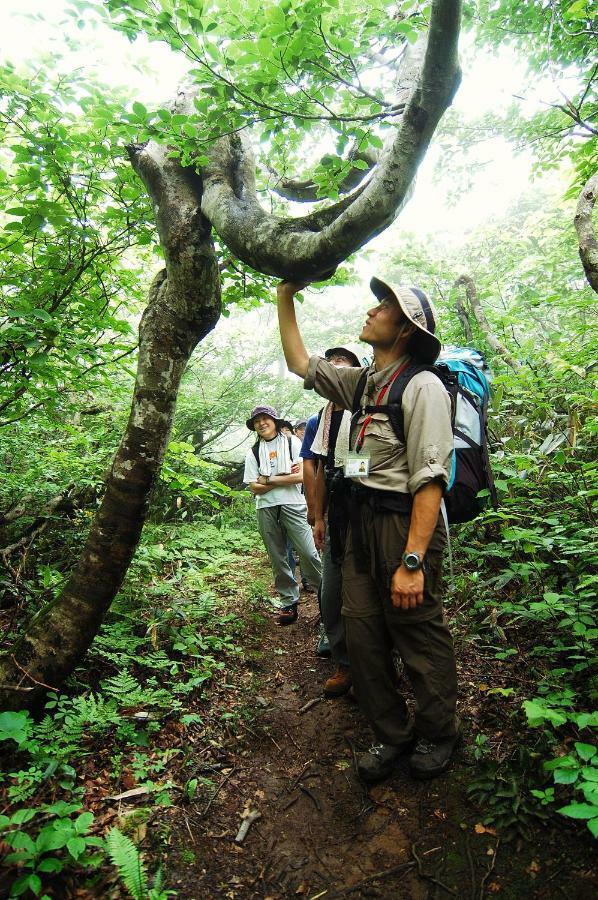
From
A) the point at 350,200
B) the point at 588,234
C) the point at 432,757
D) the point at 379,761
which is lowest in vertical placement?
the point at 379,761

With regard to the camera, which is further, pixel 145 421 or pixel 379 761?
pixel 145 421

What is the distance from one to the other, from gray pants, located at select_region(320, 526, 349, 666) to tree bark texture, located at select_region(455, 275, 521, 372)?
4.44 metres

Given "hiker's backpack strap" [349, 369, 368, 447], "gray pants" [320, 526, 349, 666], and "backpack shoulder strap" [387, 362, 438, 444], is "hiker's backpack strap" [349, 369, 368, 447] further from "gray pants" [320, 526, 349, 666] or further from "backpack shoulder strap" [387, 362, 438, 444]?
"gray pants" [320, 526, 349, 666]

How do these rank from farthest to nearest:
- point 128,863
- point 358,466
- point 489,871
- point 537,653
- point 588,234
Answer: point 588,234
point 537,653
point 358,466
point 489,871
point 128,863

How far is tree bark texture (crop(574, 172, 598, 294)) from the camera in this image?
3844 mm

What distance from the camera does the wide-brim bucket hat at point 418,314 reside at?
261cm

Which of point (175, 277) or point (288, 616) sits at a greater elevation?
point (175, 277)

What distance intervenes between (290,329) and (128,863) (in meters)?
2.82

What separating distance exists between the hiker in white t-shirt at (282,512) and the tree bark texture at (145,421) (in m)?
2.48

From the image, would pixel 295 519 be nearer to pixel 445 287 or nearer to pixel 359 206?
pixel 359 206

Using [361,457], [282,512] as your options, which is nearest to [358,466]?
[361,457]

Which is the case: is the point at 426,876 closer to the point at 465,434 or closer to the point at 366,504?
the point at 366,504

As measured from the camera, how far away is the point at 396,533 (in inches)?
101

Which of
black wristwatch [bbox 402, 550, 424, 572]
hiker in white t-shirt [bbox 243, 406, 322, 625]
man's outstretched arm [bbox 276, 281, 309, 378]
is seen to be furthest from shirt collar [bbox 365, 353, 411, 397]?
hiker in white t-shirt [bbox 243, 406, 322, 625]
